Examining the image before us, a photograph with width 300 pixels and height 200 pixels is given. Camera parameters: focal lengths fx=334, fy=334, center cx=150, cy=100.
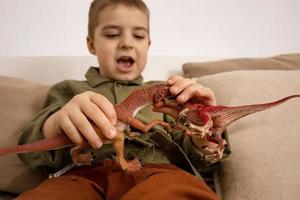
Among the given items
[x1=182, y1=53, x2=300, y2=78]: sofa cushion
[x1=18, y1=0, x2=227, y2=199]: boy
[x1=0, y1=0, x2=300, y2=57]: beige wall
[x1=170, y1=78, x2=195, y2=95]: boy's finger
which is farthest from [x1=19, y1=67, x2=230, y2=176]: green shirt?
[x1=0, y1=0, x2=300, y2=57]: beige wall

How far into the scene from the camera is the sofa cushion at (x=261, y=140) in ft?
2.05

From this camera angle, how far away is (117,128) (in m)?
0.51

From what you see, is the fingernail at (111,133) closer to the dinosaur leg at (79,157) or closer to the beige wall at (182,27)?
the dinosaur leg at (79,157)

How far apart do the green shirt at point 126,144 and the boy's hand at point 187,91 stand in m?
0.09

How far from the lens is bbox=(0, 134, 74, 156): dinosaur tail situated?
0.45 metres

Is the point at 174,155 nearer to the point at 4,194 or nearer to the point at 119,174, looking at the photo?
the point at 119,174

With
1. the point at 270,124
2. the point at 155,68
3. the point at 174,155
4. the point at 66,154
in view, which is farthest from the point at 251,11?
the point at 66,154

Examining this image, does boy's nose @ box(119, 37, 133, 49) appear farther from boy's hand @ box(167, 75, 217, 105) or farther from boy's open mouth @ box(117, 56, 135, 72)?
boy's hand @ box(167, 75, 217, 105)

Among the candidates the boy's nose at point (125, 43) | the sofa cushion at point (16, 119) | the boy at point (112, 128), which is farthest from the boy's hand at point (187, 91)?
the sofa cushion at point (16, 119)

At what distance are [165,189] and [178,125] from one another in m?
0.10

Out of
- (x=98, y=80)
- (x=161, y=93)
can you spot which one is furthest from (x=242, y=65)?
(x=161, y=93)

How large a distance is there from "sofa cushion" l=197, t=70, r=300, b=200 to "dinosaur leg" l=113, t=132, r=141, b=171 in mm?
205

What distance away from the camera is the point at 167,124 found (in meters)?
0.52

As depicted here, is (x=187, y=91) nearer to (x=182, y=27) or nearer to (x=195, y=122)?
(x=195, y=122)
